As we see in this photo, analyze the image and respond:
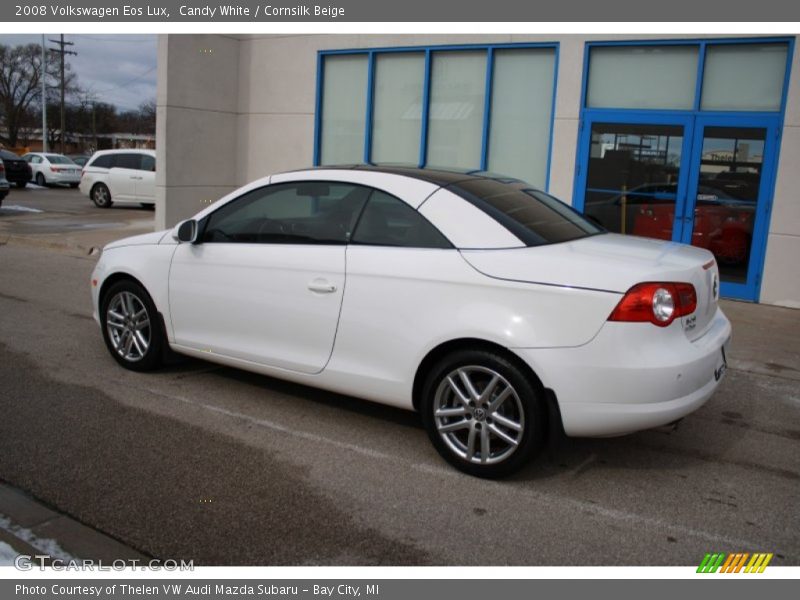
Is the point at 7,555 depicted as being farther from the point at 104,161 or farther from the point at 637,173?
the point at 104,161

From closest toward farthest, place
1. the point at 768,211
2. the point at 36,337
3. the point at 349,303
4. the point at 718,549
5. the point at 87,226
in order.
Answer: the point at 718,549 → the point at 349,303 → the point at 36,337 → the point at 768,211 → the point at 87,226

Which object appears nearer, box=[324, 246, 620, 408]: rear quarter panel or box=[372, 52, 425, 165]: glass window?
box=[324, 246, 620, 408]: rear quarter panel

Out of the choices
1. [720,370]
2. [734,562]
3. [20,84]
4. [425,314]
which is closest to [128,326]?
[425,314]

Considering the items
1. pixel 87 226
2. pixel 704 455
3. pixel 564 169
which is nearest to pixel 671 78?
pixel 564 169

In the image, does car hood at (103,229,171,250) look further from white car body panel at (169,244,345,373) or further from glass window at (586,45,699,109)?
glass window at (586,45,699,109)

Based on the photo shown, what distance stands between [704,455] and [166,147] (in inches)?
440

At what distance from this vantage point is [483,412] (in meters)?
4.21

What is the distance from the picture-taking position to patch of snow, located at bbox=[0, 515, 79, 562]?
11.1 ft

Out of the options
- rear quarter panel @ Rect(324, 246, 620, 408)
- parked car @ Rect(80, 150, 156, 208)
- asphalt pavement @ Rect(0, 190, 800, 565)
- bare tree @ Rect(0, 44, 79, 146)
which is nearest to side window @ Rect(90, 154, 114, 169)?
parked car @ Rect(80, 150, 156, 208)

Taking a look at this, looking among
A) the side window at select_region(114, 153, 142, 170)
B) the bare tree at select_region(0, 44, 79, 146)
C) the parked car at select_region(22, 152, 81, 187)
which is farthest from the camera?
the bare tree at select_region(0, 44, 79, 146)

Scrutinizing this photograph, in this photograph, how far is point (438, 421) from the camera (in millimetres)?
4367

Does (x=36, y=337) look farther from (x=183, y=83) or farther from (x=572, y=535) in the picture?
(x=183, y=83)

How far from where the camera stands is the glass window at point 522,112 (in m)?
11.3

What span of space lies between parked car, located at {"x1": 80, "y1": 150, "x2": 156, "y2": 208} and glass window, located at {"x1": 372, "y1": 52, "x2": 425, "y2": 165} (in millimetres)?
10927
